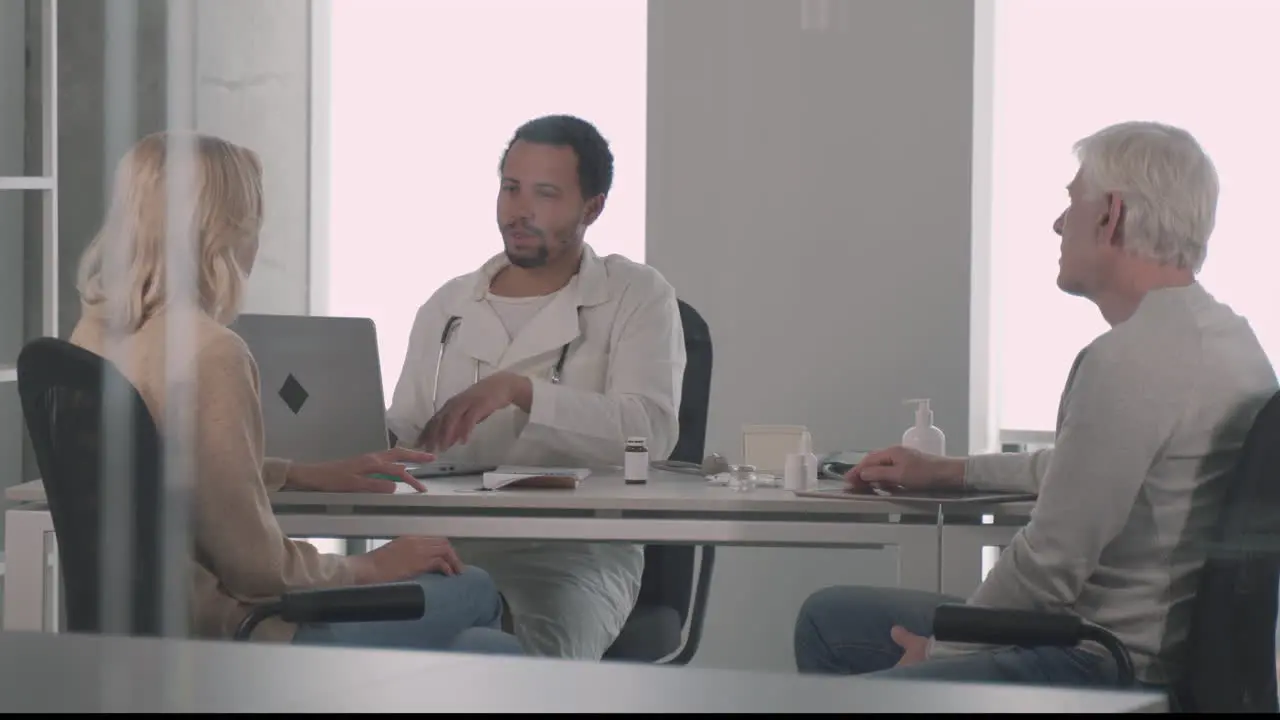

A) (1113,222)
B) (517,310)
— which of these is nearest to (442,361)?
(517,310)

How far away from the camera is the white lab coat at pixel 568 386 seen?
2150mm

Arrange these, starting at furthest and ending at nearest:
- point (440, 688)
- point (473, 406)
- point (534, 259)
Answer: point (534, 259)
point (473, 406)
point (440, 688)

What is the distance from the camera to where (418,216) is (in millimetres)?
3791

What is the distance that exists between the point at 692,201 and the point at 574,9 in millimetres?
652

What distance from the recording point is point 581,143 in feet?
8.18

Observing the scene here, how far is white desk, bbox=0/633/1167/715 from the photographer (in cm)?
36

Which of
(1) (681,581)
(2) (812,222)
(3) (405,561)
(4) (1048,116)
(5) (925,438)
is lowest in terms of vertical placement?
(1) (681,581)

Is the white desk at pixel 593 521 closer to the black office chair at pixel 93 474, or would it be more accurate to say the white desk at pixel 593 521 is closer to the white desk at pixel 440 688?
the black office chair at pixel 93 474

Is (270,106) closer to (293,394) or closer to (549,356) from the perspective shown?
(549,356)

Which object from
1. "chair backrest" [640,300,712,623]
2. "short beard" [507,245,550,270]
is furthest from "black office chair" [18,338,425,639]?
"short beard" [507,245,550,270]

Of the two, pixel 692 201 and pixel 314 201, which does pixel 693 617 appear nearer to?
pixel 692 201

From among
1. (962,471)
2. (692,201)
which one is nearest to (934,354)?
(692,201)

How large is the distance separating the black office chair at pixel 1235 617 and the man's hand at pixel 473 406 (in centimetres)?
91

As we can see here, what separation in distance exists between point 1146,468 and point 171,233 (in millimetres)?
1018
